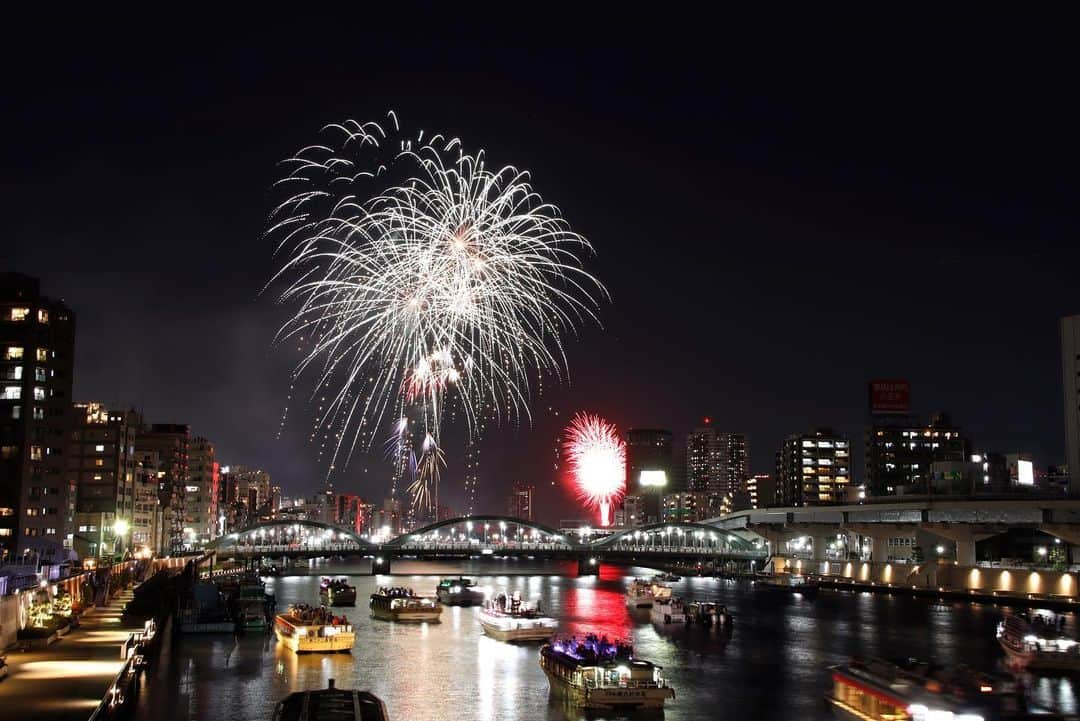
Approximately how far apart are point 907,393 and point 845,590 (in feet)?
174

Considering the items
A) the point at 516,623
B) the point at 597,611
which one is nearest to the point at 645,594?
the point at 597,611

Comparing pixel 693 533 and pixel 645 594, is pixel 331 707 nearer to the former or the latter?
pixel 645 594

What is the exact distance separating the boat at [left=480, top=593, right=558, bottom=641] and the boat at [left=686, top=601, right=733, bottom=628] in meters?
16.0

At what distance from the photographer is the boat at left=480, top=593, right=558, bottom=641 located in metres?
70.8

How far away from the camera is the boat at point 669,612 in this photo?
86000 mm


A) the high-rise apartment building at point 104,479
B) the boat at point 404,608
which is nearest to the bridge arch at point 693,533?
the high-rise apartment building at point 104,479

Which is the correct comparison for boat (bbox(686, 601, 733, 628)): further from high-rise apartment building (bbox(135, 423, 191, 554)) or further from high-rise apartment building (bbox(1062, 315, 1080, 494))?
high-rise apartment building (bbox(135, 423, 191, 554))

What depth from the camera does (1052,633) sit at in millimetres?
59531

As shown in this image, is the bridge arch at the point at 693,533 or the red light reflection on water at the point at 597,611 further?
the bridge arch at the point at 693,533

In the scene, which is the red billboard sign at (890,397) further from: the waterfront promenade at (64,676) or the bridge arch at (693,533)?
the waterfront promenade at (64,676)

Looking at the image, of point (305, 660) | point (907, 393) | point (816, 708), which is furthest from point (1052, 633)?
point (907, 393)

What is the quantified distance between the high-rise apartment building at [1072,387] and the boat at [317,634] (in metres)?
82.4

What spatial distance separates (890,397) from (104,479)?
363 ft

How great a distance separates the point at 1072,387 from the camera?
11494cm
